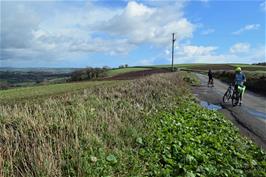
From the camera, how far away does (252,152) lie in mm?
9156

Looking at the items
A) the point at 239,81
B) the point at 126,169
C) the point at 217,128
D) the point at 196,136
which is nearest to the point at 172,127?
the point at 196,136

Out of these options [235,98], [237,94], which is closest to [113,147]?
→ [235,98]

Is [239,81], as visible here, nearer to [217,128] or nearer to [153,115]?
[217,128]

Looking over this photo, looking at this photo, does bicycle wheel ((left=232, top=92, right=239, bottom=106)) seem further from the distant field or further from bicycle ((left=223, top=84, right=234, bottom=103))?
the distant field

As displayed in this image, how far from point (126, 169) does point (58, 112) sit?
293cm

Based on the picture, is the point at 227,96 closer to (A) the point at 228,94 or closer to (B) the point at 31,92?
(A) the point at 228,94

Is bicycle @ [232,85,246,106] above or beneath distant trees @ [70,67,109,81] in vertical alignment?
above

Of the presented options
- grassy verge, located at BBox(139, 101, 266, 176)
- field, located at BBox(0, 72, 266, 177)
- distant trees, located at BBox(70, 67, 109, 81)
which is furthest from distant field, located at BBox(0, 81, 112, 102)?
A: distant trees, located at BBox(70, 67, 109, 81)

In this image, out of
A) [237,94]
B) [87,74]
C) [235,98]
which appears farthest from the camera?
[87,74]

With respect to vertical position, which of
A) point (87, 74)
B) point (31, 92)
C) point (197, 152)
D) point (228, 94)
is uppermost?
point (197, 152)

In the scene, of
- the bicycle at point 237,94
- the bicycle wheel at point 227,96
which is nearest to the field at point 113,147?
the bicycle at point 237,94

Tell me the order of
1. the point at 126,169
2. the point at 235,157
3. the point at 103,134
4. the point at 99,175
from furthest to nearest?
the point at 235,157
the point at 103,134
the point at 126,169
the point at 99,175

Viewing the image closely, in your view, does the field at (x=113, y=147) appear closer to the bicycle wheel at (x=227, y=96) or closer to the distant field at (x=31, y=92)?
the bicycle wheel at (x=227, y=96)

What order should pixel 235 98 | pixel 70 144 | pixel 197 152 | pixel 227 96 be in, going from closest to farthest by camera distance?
pixel 70 144, pixel 197 152, pixel 235 98, pixel 227 96
